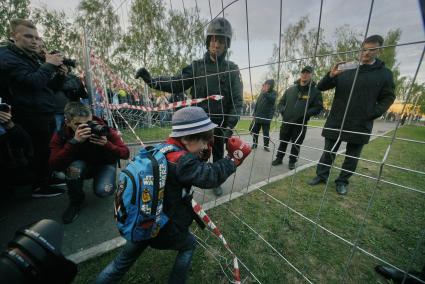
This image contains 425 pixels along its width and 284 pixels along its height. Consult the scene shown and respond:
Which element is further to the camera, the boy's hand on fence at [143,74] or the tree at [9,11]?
the tree at [9,11]

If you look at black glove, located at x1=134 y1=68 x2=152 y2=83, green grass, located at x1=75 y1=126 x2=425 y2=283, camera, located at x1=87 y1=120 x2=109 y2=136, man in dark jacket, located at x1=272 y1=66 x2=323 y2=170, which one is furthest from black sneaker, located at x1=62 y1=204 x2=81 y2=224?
man in dark jacket, located at x1=272 y1=66 x2=323 y2=170

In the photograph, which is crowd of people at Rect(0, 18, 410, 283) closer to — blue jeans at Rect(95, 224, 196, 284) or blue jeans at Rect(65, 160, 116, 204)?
blue jeans at Rect(65, 160, 116, 204)

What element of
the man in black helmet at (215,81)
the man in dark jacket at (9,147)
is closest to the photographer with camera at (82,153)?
the man in dark jacket at (9,147)

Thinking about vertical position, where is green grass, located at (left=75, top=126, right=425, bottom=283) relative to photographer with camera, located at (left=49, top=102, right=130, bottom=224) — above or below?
below

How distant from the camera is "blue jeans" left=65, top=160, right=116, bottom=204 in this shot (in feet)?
8.13

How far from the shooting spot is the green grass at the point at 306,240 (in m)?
1.76

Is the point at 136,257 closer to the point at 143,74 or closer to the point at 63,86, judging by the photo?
the point at 143,74

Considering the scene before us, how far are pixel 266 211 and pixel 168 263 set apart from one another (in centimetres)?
141

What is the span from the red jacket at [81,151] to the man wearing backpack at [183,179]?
1.44 meters

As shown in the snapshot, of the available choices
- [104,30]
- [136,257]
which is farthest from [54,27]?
[136,257]

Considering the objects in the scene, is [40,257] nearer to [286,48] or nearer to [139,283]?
[139,283]

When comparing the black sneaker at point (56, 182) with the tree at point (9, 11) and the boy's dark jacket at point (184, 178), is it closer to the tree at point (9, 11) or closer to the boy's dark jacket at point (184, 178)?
the boy's dark jacket at point (184, 178)

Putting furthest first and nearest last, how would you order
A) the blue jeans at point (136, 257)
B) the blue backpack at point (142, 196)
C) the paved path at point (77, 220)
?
the paved path at point (77, 220) → the blue jeans at point (136, 257) → the blue backpack at point (142, 196)

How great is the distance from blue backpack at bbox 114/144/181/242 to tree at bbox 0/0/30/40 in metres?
20.3
